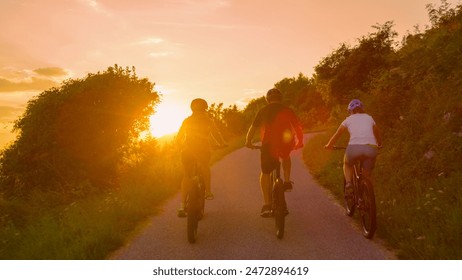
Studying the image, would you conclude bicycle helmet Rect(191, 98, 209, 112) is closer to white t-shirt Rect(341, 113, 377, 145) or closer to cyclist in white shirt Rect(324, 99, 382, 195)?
cyclist in white shirt Rect(324, 99, 382, 195)

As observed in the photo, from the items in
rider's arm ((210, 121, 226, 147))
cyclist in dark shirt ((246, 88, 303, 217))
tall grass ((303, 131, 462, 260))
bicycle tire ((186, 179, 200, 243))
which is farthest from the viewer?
rider's arm ((210, 121, 226, 147))

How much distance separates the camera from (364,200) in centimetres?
614

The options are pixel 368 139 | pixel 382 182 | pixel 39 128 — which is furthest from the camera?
pixel 39 128

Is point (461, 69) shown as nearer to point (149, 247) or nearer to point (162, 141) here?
point (149, 247)

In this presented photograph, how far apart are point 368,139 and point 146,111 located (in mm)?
13509

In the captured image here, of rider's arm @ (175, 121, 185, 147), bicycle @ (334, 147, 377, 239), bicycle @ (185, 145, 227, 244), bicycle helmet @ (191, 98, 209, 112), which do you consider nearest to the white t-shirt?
bicycle @ (334, 147, 377, 239)

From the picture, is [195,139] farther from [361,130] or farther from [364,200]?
[364,200]

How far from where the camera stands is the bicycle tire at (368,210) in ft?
18.8

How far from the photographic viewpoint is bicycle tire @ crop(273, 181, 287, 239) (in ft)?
19.6

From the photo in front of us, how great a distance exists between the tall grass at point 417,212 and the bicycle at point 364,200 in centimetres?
24

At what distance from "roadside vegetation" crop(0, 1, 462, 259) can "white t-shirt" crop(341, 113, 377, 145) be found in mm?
1202

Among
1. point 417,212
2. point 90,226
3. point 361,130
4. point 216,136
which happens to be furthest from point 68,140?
point 417,212

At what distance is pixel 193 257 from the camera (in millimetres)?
5418

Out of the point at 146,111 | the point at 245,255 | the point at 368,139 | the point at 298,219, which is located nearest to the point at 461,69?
the point at 368,139
